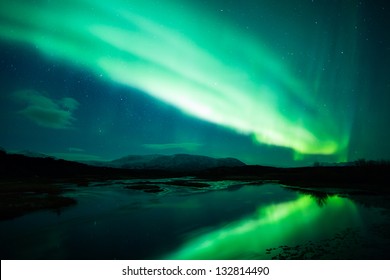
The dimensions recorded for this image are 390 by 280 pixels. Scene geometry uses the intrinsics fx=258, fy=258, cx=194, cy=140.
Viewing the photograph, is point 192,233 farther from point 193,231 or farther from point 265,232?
point 265,232

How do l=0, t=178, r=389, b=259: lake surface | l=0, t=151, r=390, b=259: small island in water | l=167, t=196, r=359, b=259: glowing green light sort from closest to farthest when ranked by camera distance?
1. l=0, t=151, r=390, b=259: small island in water
2. l=0, t=178, r=389, b=259: lake surface
3. l=167, t=196, r=359, b=259: glowing green light

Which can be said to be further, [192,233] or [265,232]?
[192,233]

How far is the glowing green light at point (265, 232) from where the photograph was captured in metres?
17.8

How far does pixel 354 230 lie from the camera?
2116 cm

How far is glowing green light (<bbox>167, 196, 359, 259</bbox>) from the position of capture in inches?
699

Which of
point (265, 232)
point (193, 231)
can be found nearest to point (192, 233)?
point (193, 231)

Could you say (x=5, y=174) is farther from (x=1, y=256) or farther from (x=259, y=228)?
(x=259, y=228)

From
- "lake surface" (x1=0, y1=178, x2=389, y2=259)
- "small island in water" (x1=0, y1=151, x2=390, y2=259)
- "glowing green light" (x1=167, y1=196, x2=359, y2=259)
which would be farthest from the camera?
"glowing green light" (x1=167, y1=196, x2=359, y2=259)

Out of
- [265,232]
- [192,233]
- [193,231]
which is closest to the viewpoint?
[265,232]

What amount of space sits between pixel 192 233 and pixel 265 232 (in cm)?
634

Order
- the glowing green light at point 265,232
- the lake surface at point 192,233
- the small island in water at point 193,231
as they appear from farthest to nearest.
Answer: the glowing green light at point 265,232 → the lake surface at point 192,233 → the small island in water at point 193,231

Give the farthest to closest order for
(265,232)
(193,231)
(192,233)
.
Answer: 1. (193,231)
2. (192,233)
3. (265,232)

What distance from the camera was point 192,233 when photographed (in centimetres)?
2270
